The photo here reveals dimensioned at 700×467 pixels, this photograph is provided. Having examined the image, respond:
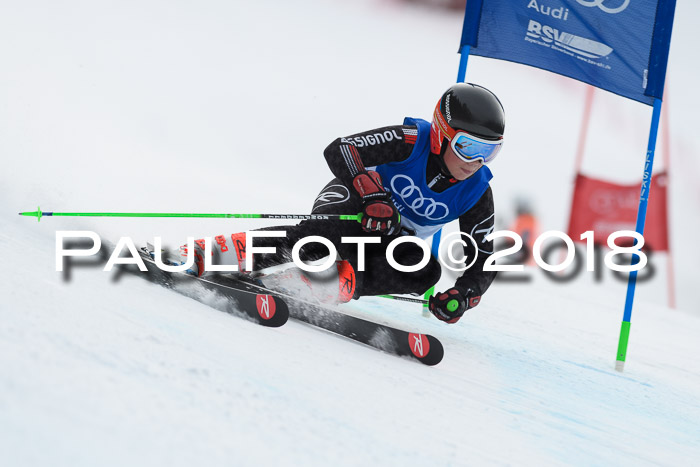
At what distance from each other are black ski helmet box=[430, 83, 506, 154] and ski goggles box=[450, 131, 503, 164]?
0.7 inches

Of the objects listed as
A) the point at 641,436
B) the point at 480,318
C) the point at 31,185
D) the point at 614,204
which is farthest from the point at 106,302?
the point at 614,204

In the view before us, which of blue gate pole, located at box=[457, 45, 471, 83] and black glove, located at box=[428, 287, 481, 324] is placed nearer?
black glove, located at box=[428, 287, 481, 324]

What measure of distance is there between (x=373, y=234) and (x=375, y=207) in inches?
15.3

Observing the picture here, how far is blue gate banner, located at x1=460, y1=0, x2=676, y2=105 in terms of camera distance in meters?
3.56

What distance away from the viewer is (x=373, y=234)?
2842mm

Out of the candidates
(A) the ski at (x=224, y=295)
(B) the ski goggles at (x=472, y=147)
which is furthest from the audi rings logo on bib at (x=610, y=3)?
(A) the ski at (x=224, y=295)

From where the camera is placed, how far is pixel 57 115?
286 inches

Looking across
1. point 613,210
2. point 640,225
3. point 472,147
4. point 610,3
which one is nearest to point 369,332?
point 472,147

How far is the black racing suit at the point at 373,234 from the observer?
2.69 meters

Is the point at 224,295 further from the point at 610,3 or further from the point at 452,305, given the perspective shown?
the point at 610,3

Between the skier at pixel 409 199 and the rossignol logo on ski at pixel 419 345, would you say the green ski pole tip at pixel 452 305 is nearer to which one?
the skier at pixel 409 199

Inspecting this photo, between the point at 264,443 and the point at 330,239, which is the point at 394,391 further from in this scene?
the point at 330,239

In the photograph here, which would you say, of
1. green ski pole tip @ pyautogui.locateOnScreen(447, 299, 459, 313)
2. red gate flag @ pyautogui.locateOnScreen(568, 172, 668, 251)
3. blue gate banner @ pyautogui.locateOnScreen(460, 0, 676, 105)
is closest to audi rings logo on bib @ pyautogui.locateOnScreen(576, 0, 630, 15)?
blue gate banner @ pyautogui.locateOnScreen(460, 0, 676, 105)

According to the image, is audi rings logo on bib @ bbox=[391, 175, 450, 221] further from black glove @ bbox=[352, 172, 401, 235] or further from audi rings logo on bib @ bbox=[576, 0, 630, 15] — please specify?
audi rings logo on bib @ bbox=[576, 0, 630, 15]
